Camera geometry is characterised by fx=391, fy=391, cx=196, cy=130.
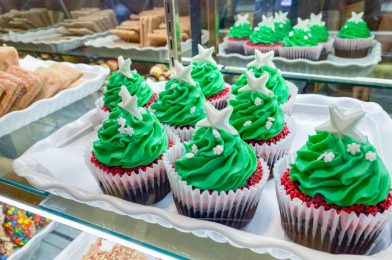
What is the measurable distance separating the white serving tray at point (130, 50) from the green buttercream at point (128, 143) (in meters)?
0.76

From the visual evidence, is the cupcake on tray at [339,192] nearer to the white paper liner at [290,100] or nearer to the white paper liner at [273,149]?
the white paper liner at [273,149]

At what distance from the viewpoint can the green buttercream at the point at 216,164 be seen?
1024 mm

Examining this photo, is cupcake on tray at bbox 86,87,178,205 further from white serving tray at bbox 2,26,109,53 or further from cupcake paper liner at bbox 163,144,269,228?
white serving tray at bbox 2,26,109,53

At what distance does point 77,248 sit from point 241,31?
1.41m

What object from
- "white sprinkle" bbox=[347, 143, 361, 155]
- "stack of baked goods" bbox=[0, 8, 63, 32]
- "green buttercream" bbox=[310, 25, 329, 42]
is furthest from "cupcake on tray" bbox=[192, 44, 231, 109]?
"stack of baked goods" bbox=[0, 8, 63, 32]

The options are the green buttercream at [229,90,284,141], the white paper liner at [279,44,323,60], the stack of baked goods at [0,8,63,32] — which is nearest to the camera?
the green buttercream at [229,90,284,141]

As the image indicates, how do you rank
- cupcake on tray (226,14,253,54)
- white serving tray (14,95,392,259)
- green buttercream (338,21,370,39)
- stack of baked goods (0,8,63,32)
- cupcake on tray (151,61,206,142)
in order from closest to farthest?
white serving tray (14,95,392,259)
cupcake on tray (151,61,206,142)
green buttercream (338,21,370,39)
cupcake on tray (226,14,253,54)
stack of baked goods (0,8,63,32)

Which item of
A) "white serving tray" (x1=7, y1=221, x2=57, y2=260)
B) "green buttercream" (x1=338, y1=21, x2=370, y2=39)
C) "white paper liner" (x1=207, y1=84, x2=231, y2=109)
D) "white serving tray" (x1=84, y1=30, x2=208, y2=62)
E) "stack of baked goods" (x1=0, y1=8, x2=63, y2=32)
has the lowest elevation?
"white serving tray" (x1=7, y1=221, x2=57, y2=260)

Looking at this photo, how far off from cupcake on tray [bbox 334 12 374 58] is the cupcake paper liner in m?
0.99

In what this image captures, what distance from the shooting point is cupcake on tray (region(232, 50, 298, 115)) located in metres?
1.49

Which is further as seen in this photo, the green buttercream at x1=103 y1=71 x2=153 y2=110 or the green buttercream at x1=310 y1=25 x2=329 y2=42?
the green buttercream at x1=310 y1=25 x2=329 y2=42

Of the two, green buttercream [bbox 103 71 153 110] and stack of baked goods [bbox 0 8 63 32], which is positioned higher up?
stack of baked goods [bbox 0 8 63 32]

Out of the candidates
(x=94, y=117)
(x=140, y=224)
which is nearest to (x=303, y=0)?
(x=94, y=117)

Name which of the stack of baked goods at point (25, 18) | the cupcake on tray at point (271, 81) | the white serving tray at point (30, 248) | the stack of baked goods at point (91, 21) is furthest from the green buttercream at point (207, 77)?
the stack of baked goods at point (25, 18)
